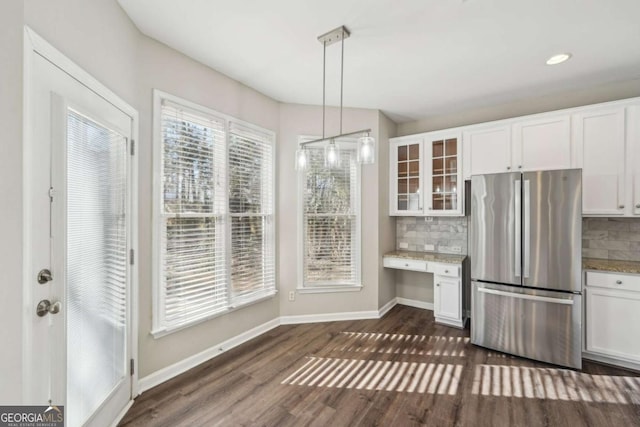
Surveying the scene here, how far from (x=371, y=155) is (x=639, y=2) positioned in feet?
6.59

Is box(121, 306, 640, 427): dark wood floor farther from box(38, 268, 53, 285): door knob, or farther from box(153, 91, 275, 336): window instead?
box(38, 268, 53, 285): door knob

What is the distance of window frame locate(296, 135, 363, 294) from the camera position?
3.59m

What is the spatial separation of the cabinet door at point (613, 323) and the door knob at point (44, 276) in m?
4.07

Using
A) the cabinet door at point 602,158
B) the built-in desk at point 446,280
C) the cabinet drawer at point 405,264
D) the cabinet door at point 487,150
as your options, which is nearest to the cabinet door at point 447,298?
the built-in desk at point 446,280

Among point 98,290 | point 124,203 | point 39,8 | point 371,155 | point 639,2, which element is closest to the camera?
point 39,8

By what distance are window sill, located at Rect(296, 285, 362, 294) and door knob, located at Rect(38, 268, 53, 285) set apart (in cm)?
261

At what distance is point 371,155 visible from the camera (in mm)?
2162

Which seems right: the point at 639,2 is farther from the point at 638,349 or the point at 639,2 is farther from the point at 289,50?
the point at 638,349

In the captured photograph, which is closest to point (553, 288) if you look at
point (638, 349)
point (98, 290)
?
point (638, 349)

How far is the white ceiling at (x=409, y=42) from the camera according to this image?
1.92 meters

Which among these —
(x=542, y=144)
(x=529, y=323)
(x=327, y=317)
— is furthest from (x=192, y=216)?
(x=542, y=144)

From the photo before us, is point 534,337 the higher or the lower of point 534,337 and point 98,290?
the lower

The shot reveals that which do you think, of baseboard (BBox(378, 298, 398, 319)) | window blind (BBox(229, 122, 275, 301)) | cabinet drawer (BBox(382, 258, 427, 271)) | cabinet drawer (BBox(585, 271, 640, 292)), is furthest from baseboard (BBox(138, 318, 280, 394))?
cabinet drawer (BBox(585, 271, 640, 292))

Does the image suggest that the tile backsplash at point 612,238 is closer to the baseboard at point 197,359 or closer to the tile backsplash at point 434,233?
the tile backsplash at point 434,233
